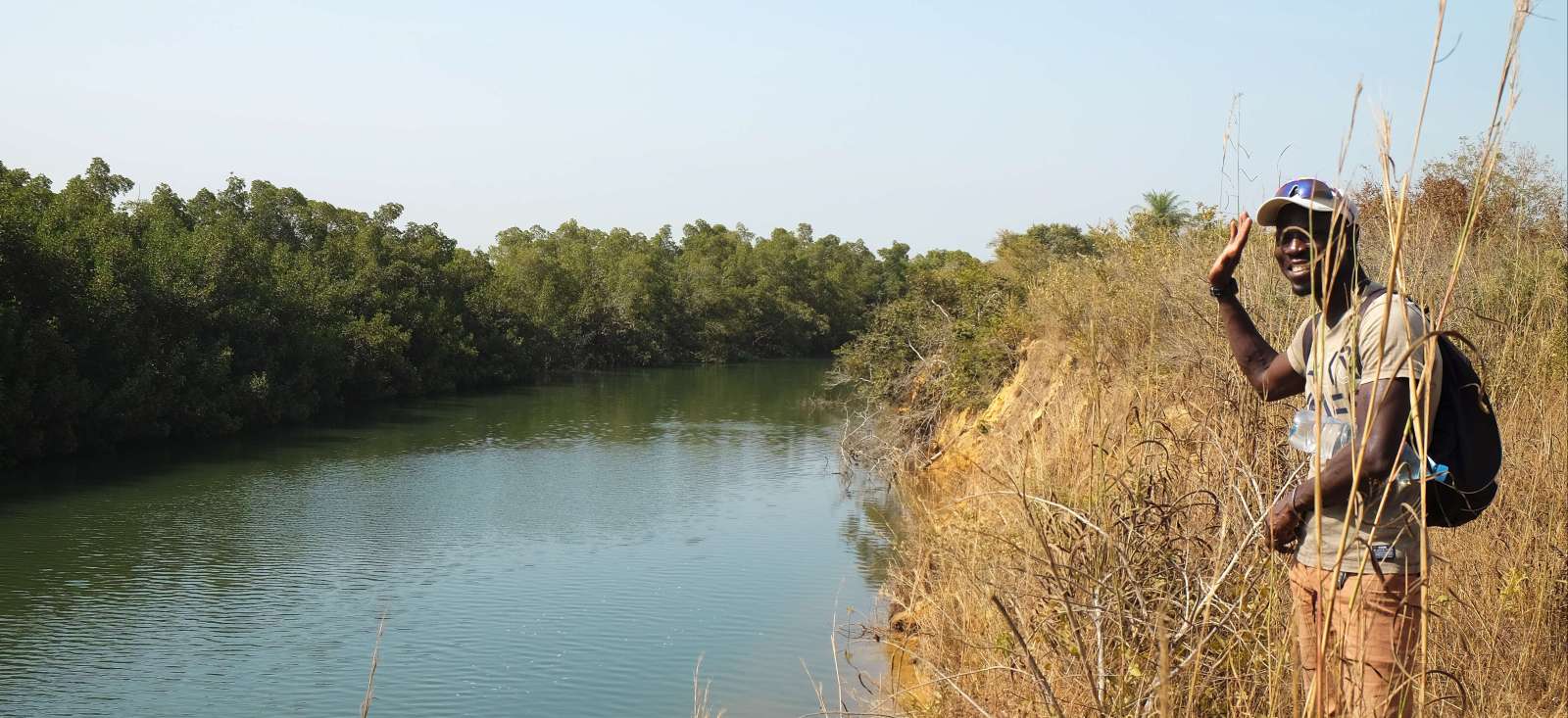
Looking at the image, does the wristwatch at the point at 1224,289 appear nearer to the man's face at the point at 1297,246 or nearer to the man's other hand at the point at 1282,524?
the man's face at the point at 1297,246

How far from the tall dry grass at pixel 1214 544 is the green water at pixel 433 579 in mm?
4145

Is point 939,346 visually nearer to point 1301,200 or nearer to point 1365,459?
point 1301,200

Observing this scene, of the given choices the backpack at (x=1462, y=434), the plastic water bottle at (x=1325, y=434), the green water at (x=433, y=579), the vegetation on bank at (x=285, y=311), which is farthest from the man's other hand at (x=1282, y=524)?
the vegetation on bank at (x=285, y=311)

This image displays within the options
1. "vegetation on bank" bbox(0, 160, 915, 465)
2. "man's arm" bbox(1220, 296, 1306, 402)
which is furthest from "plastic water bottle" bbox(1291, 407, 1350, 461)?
"vegetation on bank" bbox(0, 160, 915, 465)

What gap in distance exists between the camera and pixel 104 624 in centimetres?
1226

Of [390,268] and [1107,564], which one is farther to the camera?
[390,268]

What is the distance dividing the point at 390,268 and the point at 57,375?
57.7 ft

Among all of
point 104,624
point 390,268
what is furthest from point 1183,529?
point 390,268

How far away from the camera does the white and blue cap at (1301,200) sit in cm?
229

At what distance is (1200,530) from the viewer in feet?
10.6

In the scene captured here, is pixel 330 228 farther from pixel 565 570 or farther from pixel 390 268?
pixel 565 570

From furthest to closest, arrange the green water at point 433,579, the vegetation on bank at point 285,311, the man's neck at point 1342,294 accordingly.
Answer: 1. the vegetation on bank at point 285,311
2. the green water at point 433,579
3. the man's neck at point 1342,294

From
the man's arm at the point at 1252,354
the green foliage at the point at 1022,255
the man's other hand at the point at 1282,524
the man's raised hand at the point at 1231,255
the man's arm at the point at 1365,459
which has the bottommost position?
the man's other hand at the point at 1282,524

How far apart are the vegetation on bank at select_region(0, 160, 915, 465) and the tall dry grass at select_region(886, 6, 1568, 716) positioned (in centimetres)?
1848
